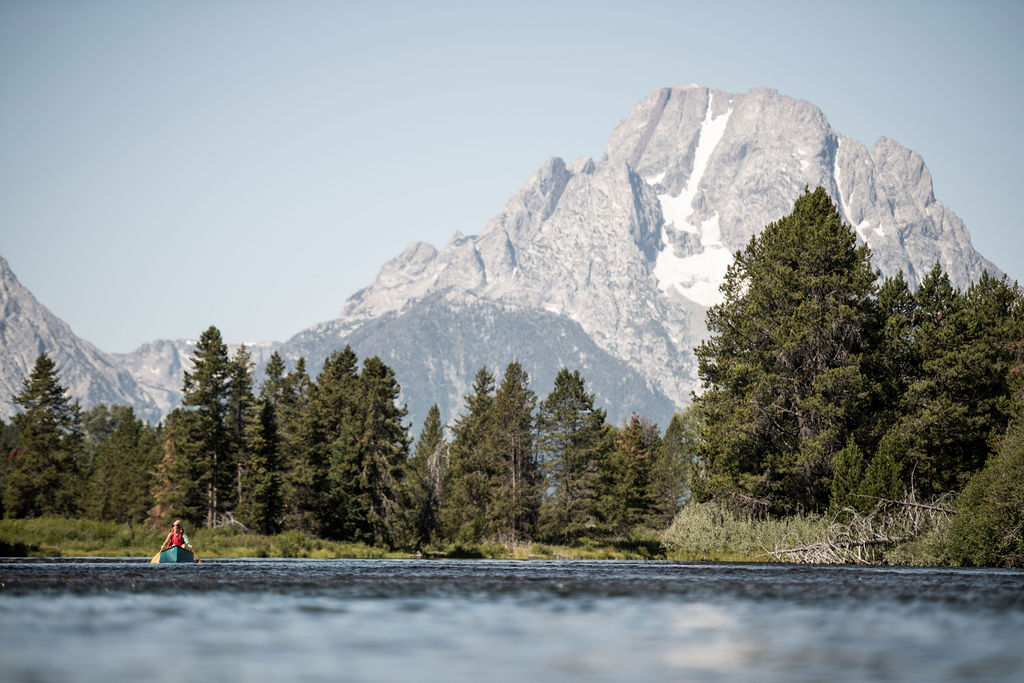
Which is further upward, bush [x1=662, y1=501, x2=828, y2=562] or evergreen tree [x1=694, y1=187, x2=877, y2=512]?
evergreen tree [x1=694, y1=187, x2=877, y2=512]

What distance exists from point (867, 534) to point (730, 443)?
39.8 feet

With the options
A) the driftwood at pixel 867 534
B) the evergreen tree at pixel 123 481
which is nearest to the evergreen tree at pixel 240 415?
the evergreen tree at pixel 123 481

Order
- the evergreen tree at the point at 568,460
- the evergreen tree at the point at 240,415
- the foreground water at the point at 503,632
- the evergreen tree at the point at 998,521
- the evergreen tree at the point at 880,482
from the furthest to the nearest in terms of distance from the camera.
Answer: the evergreen tree at the point at 240,415 → the evergreen tree at the point at 568,460 → the evergreen tree at the point at 880,482 → the evergreen tree at the point at 998,521 → the foreground water at the point at 503,632

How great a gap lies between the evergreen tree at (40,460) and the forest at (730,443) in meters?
0.22

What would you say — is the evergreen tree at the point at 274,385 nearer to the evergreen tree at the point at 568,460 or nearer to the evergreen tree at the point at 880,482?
the evergreen tree at the point at 568,460

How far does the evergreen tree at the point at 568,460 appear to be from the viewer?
295ft

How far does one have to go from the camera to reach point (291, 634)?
15.7m

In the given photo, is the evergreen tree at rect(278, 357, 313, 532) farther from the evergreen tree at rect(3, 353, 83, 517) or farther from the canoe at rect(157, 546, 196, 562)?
the canoe at rect(157, 546, 196, 562)

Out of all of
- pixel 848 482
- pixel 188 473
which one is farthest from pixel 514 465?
pixel 848 482

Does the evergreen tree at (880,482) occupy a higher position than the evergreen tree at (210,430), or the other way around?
the evergreen tree at (210,430)

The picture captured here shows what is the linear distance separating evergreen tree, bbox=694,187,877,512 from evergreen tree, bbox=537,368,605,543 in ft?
90.6

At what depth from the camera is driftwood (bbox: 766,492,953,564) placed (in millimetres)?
48750

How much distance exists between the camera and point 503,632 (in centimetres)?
1628

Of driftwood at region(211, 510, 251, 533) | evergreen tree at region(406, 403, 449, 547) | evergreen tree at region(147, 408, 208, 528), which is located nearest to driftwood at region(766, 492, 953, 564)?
evergreen tree at region(406, 403, 449, 547)
